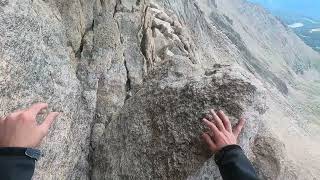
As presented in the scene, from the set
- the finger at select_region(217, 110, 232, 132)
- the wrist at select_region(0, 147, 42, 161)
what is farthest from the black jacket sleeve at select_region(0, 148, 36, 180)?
the finger at select_region(217, 110, 232, 132)

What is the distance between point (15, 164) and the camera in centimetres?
421

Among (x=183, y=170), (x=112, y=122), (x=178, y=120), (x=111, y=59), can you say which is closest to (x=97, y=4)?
(x=111, y=59)

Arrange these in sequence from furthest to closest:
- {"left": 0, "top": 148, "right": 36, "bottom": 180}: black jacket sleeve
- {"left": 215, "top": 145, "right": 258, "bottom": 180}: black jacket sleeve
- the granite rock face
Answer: the granite rock face → {"left": 215, "top": 145, "right": 258, "bottom": 180}: black jacket sleeve → {"left": 0, "top": 148, "right": 36, "bottom": 180}: black jacket sleeve

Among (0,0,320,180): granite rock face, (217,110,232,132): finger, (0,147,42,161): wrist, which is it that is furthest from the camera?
(0,0,320,180): granite rock face

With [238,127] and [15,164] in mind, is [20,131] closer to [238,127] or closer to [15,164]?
[15,164]

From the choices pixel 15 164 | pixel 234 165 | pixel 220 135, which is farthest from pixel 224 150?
pixel 15 164

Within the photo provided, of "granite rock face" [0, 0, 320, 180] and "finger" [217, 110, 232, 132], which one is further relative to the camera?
"granite rock face" [0, 0, 320, 180]

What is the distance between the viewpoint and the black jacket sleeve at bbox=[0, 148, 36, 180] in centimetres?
414

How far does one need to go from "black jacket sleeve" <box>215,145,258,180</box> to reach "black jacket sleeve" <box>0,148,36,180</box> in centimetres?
216

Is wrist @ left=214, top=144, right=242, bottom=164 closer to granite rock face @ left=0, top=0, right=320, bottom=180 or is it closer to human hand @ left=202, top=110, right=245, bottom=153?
human hand @ left=202, top=110, right=245, bottom=153

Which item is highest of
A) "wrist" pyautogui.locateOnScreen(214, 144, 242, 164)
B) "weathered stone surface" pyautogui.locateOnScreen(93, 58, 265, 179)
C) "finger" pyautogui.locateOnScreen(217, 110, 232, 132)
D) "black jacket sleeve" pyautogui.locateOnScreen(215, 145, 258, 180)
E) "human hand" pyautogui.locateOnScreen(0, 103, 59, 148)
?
"human hand" pyautogui.locateOnScreen(0, 103, 59, 148)

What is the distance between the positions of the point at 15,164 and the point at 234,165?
2.39 m

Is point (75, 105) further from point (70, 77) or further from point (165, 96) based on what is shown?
point (165, 96)

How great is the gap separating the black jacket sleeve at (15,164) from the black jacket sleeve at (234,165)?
7.07ft
